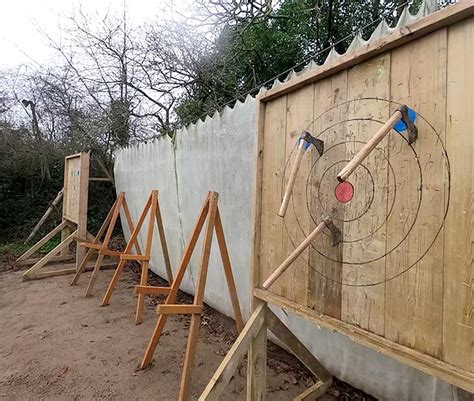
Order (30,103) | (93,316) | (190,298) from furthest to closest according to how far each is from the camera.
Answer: (30,103) < (190,298) < (93,316)

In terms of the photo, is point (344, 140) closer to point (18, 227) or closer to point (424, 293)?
point (424, 293)

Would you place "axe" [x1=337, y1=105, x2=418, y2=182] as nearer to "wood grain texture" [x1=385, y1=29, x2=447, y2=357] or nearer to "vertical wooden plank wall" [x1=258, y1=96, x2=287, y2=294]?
"wood grain texture" [x1=385, y1=29, x2=447, y2=357]

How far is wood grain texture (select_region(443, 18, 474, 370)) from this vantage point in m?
0.74

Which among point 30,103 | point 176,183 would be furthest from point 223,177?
point 30,103

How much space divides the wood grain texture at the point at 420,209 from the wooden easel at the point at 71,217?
145 inches

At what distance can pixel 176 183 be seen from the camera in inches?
128

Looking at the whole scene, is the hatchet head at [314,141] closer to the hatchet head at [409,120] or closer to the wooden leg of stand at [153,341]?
the hatchet head at [409,120]

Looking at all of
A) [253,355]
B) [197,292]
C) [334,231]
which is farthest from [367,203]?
[197,292]

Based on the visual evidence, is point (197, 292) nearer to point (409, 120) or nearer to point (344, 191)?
point (344, 191)

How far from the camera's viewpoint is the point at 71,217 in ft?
14.4

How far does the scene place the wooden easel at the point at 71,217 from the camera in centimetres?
380

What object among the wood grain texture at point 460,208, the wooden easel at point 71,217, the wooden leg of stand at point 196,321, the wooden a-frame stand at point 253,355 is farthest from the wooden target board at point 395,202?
the wooden easel at point 71,217

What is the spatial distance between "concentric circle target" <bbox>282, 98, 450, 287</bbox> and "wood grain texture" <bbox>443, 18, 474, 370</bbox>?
0.03 m

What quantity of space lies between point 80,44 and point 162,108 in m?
1.77
